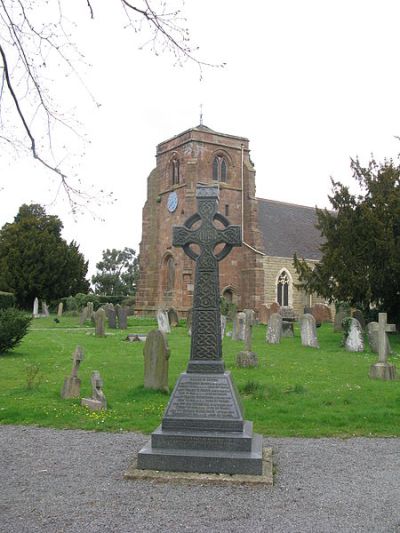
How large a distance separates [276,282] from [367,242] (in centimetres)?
1660

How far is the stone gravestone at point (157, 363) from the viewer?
338 inches

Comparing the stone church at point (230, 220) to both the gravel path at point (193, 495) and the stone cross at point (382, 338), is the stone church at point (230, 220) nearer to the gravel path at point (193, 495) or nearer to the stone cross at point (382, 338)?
the stone cross at point (382, 338)

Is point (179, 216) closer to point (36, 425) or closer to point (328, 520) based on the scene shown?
point (36, 425)

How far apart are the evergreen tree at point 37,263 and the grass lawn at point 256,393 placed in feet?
83.4

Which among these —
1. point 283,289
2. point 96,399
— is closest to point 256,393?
point 96,399

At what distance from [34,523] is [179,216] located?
2862 cm

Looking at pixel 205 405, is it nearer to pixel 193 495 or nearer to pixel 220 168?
pixel 193 495

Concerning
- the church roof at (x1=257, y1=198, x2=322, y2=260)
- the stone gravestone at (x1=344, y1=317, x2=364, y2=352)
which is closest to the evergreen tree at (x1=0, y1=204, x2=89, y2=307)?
the church roof at (x1=257, y1=198, x2=322, y2=260)

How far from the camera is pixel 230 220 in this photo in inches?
1249

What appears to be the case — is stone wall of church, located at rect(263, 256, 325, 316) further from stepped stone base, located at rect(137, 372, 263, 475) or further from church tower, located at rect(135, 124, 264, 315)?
stepped stone base, located at rect(137, 372, 263, 475)

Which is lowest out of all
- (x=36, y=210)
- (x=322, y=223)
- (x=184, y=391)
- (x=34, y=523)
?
(x=34, y=523)

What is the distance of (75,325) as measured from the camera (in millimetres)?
24062

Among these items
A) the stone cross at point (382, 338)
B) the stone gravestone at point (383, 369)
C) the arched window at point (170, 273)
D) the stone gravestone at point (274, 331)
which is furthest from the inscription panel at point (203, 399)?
the arched window at point (170, 273)

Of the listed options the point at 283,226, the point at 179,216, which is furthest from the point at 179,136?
the point at 283,226
